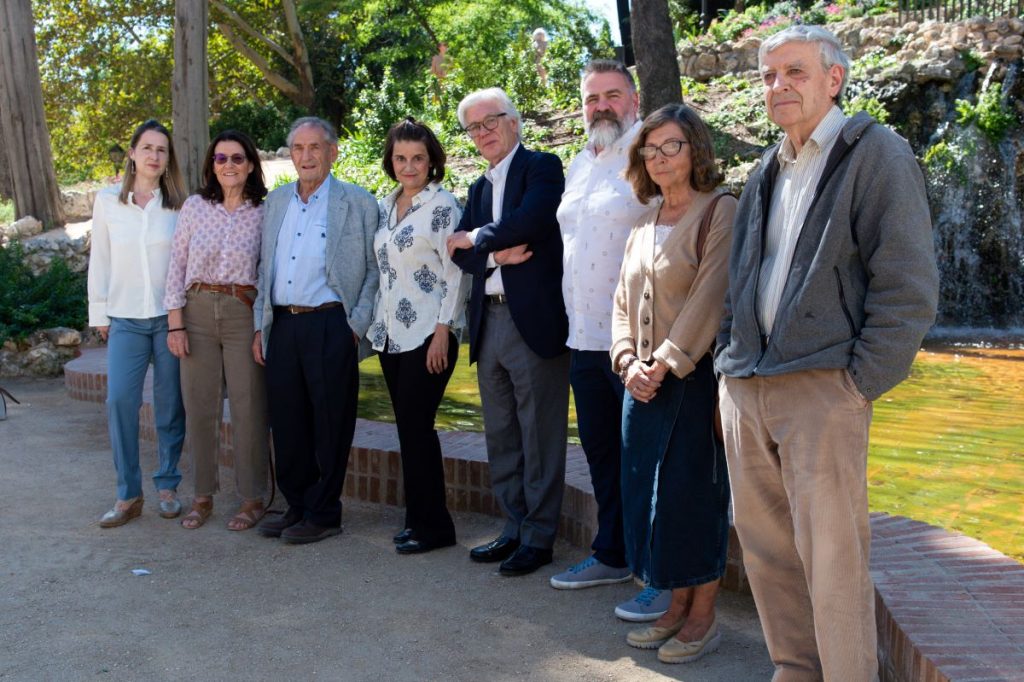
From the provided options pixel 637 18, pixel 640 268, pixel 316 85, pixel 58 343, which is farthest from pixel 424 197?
pixel 316 85

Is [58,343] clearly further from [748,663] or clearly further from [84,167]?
[84,167]

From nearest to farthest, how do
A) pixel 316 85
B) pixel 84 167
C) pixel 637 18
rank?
1. pixel 637 18
2. pixel 316 85
3. pixel 84 167

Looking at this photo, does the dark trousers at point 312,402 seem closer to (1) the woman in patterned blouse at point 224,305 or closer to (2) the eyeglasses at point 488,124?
(1) the woman in patterned blouse at point 224,305

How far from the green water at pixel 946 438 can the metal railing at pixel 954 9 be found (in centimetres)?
779

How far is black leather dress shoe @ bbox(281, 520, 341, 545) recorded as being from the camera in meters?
4.97

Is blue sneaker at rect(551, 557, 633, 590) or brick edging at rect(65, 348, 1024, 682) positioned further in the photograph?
blue sneaker at rect(551, 557, 633, 590)

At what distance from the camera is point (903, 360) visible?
8.84ft

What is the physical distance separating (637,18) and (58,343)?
22.9 feet

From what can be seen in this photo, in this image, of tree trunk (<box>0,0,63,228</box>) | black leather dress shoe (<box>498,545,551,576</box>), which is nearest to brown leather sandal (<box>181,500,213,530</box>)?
black leather dress shoe (<box>498,545,551,576</box>)

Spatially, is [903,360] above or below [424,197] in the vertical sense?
below

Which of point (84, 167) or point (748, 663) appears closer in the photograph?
point (748, 663)

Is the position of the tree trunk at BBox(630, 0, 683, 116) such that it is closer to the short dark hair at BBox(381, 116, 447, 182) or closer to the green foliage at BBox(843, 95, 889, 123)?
the green foliage at BBox(843, 95, 889, 123)

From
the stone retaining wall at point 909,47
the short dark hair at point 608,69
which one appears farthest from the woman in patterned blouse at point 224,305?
the stone retaining wall at point 909,47

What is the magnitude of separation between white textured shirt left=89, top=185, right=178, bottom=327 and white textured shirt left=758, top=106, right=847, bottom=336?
3.28m
